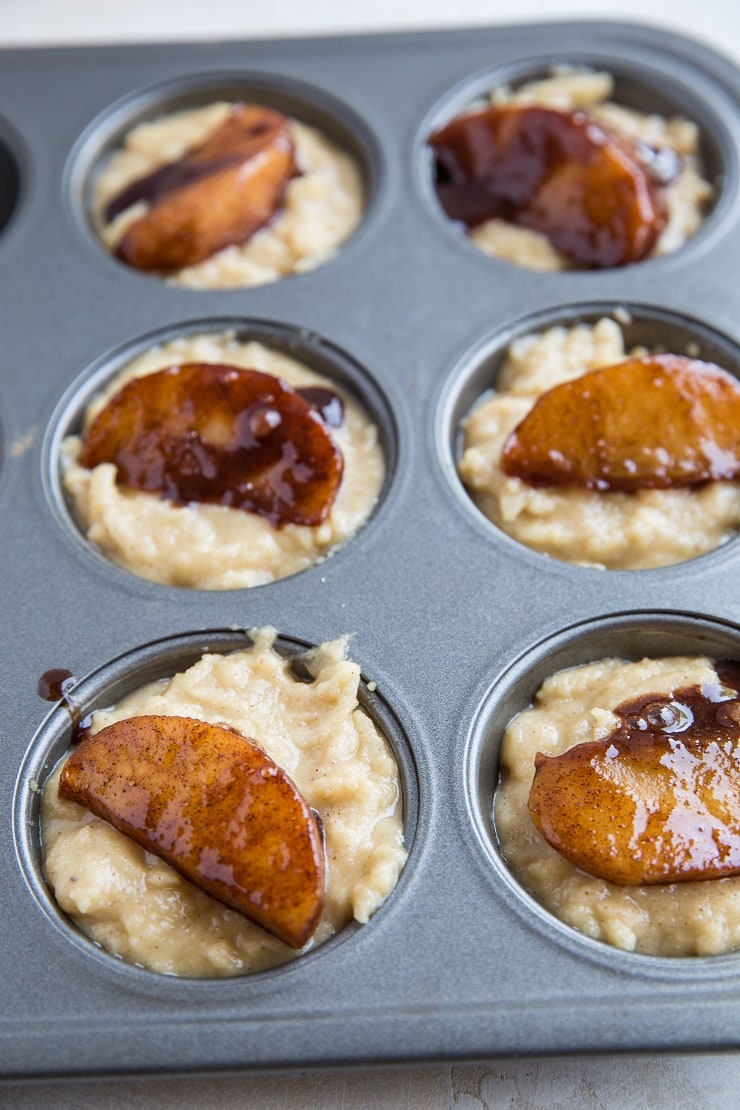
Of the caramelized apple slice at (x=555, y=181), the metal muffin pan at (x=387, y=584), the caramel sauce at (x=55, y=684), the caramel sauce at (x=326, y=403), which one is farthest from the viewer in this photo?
the caramelized apple slice at (x=555, y=181)

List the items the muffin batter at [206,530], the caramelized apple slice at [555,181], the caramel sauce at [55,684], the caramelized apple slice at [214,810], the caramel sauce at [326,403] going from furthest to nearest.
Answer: the caramelized apple slice at [555,181] → the caramel sauce at [326,403] → the muffin batter at [206,530] → the caramel sauce at [55,684] → the caramelized apple slice at [214,810]

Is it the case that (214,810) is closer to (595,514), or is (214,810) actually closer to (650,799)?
(650,799)

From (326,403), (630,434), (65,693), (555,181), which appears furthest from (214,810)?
(555,181)

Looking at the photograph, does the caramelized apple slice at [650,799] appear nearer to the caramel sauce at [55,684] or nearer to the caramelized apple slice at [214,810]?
the caramelized apple slice at [214,810]

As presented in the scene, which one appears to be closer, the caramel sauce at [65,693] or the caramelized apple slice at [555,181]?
the caramel sauce at [65,693]

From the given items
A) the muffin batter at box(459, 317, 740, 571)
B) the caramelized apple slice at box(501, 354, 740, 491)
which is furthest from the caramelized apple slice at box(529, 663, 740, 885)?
the caramelized apple slice at box(501, 354, 740, 491)

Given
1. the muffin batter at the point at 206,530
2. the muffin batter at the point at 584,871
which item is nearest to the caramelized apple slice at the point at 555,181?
the muffin batter at the point at 206,530

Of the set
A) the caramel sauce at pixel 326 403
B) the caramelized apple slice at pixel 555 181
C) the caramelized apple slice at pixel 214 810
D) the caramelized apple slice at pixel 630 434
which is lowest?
the caramelized apple slice at pixel 214 810
